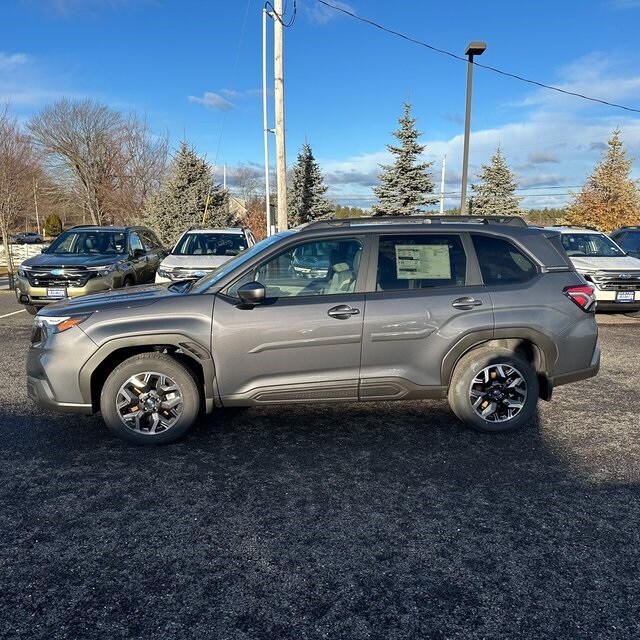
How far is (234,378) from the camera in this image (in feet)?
13.0

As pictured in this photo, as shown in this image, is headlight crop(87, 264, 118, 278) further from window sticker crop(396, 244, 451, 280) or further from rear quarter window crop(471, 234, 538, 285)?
rear quarter window crop(471, 234, 538, 285)

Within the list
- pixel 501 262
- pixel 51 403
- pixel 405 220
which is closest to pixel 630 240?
pixel 501 262

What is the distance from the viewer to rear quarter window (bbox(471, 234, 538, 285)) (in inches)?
167

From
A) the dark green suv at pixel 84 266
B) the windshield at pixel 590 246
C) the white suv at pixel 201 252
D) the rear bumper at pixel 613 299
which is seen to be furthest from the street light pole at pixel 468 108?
the dark green suv at pixel 84 266

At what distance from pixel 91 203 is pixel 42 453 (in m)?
35.8

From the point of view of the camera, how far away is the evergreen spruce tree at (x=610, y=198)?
2650 cm

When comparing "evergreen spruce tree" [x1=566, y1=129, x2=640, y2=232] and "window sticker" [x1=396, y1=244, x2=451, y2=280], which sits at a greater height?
"evergreen spruce tree" [x1=566, y1=129, x2=640, y2=232]

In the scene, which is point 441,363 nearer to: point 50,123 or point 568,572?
point 568,572

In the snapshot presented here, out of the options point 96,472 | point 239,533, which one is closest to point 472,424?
point 239,533

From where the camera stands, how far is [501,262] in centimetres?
429

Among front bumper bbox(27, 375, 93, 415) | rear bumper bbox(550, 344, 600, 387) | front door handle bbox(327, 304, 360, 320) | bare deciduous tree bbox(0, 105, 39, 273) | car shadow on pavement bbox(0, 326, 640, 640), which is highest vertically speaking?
bare deciduous tree bbox(0, 105, 39, 273)

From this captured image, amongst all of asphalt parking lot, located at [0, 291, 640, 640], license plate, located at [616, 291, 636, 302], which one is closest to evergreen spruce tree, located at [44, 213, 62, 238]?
license plate, located at [616, 291, 636, 302]

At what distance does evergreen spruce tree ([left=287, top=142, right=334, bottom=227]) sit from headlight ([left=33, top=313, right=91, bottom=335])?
2579 centimetres

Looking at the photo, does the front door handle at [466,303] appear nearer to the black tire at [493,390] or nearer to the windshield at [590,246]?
the black tire at [493,390]
